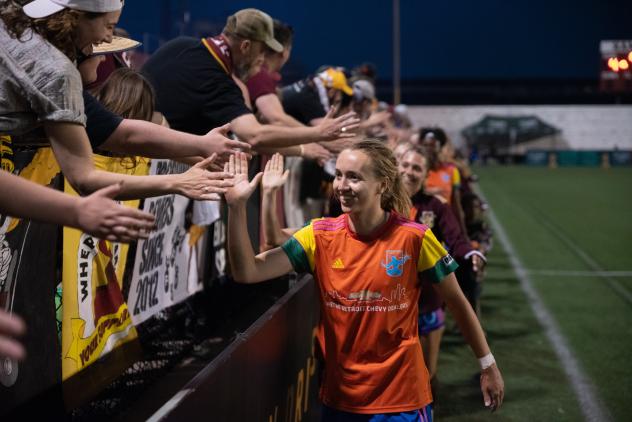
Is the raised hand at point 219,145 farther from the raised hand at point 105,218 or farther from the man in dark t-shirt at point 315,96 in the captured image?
the man in dark t-shirt at point 315,96

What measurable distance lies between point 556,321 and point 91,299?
21.0ft

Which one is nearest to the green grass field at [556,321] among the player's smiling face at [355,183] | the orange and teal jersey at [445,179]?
the orange and teal jersey at [445,179]

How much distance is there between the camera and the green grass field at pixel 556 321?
20.8 feet

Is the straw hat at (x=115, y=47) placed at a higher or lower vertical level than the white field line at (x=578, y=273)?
higher

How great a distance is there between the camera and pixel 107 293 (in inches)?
159

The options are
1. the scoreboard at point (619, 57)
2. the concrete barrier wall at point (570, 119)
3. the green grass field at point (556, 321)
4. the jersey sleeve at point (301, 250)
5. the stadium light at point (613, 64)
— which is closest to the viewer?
the jersey sleeve at point (301, 250)

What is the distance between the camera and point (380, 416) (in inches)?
147

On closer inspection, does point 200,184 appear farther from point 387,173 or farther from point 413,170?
point 413,170

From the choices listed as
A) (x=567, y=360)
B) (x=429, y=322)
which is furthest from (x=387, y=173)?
(x=567, y=360)

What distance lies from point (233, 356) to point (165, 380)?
2.66m

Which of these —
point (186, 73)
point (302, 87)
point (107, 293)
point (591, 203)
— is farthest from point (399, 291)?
point (591, 203)

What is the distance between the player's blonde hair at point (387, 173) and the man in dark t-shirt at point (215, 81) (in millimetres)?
653

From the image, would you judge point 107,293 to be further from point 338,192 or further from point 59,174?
point 338,192

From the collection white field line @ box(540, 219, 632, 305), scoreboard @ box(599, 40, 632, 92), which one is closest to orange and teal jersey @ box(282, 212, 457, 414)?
white field line @ box(540, 219, 632, 305)
